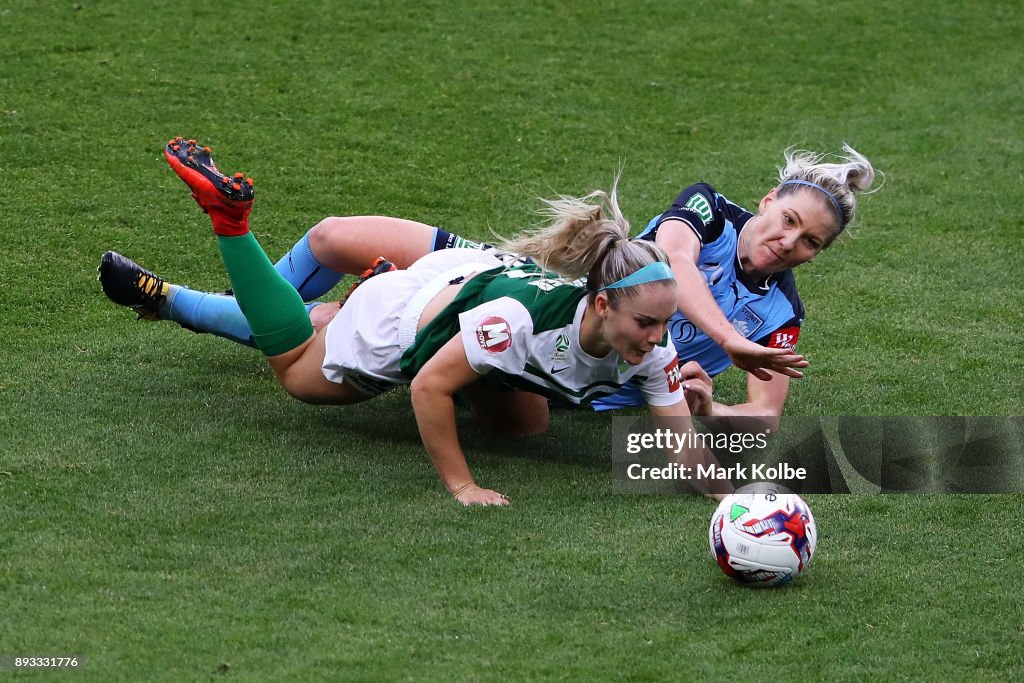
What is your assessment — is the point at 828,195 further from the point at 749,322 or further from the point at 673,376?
the point at 673,376

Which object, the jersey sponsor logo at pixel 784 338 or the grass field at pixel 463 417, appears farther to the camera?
the jersey sponsor logo at pixel 784 338

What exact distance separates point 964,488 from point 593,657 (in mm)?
2031

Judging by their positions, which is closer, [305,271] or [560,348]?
[560,348]

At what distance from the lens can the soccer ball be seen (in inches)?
156

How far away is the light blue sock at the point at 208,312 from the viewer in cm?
562

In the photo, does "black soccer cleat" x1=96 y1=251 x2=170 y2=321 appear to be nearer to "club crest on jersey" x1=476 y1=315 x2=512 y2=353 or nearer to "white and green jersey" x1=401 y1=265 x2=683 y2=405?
"white and green jersey" x1=401 y1=265 x2=683 y2=405

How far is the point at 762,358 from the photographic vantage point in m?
4.60

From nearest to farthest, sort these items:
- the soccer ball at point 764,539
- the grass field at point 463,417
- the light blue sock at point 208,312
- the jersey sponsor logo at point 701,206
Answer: the grass field at point 463,417, the soccer ball at point 764,539, the jersey sponsor logo at point 701,206, the light blue sock at point 208,312

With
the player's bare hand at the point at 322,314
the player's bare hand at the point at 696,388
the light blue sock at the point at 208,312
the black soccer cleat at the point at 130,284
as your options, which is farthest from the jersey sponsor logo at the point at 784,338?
the black soccer cleat at the point at 130,284

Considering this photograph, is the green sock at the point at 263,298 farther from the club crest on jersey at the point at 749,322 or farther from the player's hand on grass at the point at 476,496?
the club crest on jersey at the point at 749,322

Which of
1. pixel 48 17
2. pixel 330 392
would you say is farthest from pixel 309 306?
pixel 48 17

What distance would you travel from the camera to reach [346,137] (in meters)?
8.90

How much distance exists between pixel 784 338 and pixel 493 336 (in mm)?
1560

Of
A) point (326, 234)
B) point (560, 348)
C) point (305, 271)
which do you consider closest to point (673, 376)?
point (560, 348)
